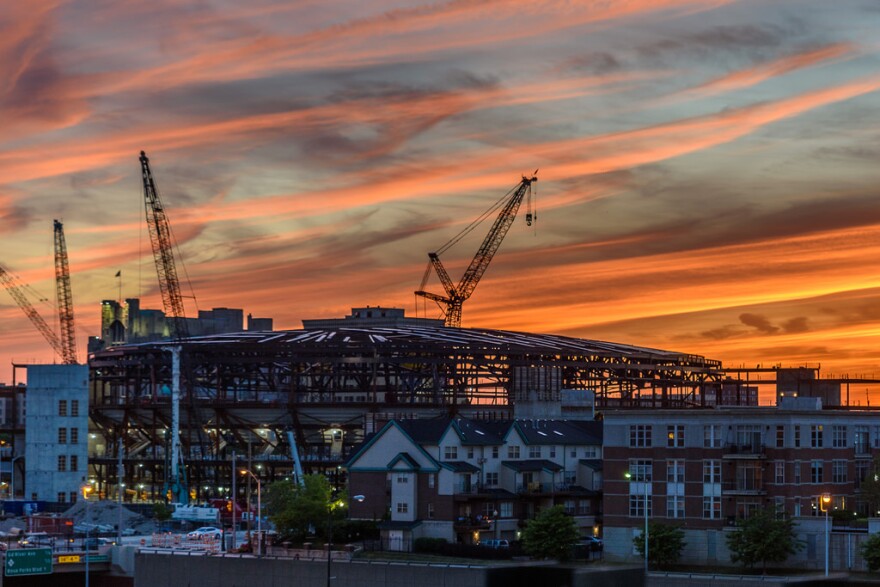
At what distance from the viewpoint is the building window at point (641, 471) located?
124000 mm

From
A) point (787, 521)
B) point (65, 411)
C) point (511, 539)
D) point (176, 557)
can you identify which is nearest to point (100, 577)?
point (176, 557)

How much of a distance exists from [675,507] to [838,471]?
44.1 feet

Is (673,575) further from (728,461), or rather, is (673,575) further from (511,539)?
(511,539)

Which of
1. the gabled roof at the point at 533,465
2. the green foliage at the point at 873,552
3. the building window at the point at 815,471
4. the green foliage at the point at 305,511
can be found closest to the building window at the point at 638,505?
the building window at the point at 815,471

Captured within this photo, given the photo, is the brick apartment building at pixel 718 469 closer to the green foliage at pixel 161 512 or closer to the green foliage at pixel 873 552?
the green foliage at pixel 873 552

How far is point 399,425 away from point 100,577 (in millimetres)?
28672

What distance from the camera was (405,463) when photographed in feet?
445

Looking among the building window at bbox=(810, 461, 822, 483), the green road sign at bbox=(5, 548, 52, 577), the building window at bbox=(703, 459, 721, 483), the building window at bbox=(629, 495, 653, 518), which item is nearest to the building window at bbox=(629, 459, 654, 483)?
the building window at bbox=(629, 495, 653, 518)

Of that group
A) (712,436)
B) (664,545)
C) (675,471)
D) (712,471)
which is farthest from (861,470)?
(664,545)

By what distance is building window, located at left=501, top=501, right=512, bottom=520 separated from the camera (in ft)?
454

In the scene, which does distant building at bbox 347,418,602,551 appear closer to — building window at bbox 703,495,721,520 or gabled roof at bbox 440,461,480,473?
gabled roof at bbox 440,461,480,473

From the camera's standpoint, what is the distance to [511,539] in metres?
137

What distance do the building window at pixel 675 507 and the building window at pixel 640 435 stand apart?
504cm

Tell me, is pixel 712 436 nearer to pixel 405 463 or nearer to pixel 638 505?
pixel 638 505
